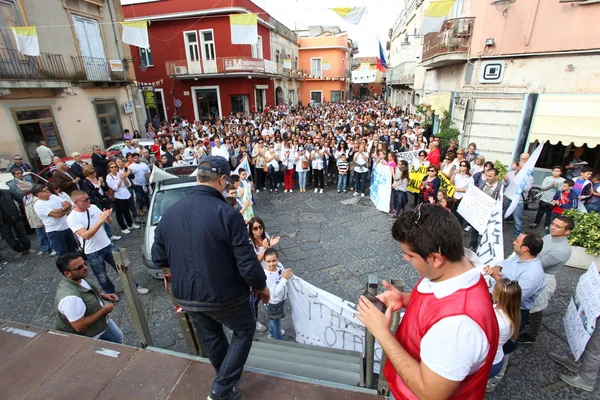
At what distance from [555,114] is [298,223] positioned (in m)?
8.09

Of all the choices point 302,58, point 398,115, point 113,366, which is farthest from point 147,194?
point 302,58

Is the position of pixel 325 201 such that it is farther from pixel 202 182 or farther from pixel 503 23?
pixel 503 23

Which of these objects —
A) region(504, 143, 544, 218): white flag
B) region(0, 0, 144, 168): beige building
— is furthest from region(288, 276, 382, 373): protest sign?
region(0, 0, 144, 168): beige building

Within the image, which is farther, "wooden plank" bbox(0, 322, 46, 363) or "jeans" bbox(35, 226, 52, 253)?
"jeans" bbox(35, 226, 52, 253)

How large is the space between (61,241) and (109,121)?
11347mm

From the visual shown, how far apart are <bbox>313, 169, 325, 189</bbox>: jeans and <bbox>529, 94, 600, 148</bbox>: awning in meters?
6.54

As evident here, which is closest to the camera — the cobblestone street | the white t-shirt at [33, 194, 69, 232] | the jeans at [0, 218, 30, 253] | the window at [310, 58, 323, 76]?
the cobblestone street

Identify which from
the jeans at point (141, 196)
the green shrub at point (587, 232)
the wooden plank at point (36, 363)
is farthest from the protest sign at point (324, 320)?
the jeans at point (141, 196)

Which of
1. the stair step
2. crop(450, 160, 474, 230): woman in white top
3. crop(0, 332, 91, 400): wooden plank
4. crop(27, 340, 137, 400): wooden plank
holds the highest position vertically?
crop(450, 160, 474, 230): woman in white top

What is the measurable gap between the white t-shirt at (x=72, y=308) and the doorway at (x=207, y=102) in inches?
872

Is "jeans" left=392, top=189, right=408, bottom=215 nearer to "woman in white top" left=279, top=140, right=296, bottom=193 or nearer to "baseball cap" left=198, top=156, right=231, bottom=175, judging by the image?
"woman in white top" left=279, top=140, right=296, bottom=193

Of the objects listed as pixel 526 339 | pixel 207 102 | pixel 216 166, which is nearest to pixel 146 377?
pixel 216 166

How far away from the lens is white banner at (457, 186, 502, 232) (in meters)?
5.41

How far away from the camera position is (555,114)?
28.7ft
